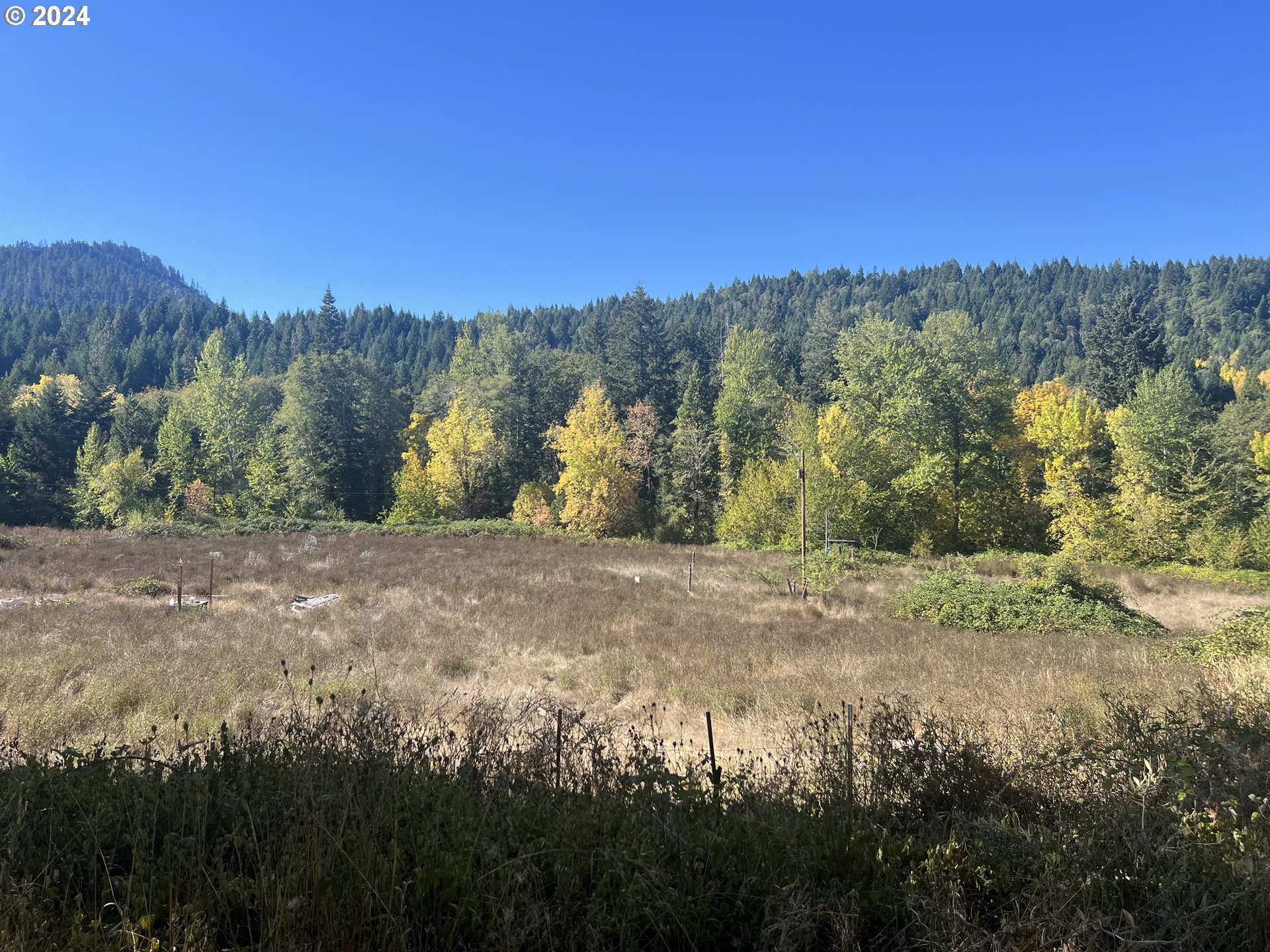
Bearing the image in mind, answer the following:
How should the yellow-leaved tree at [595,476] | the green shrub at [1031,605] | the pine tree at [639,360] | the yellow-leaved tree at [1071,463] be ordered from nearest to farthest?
the green shrub at [1031,605]
the yellow-leaved tree at [1071,463]
the yellow-leaved tree at [595,476]
the pine tree at [639,360]

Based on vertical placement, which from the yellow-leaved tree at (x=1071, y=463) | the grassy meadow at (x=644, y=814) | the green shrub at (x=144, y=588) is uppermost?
the yellow-leaved tree at (x=1071, y=463)

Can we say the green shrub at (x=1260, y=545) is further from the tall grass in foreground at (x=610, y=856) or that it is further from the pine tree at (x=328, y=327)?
the pine tree at (x=328, y=327)

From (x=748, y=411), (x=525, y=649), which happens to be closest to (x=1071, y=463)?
(x=748, y=411)

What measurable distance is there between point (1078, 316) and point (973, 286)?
21.9m

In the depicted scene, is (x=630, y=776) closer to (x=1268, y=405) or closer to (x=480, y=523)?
(x=480, y=523)

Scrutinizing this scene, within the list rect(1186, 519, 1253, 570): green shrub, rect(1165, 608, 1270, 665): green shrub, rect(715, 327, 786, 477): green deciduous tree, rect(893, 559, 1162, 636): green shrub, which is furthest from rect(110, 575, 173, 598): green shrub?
rect(1186, 519, 1253, 570): green shrub

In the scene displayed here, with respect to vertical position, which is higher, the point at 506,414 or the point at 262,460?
the point at 506,414

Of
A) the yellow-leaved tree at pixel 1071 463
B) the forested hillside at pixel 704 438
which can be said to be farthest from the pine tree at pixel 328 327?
the yellow-leaved tree at pixel 1071 463

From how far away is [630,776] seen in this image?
3.92 m

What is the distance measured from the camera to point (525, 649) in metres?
12.3

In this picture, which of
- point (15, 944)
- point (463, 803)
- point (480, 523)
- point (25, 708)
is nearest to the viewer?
point (15, 944)

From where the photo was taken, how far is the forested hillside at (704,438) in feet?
112

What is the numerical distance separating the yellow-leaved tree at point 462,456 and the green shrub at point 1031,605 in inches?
1471

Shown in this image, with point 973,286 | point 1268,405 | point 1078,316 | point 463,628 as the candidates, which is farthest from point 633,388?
point 973,286
